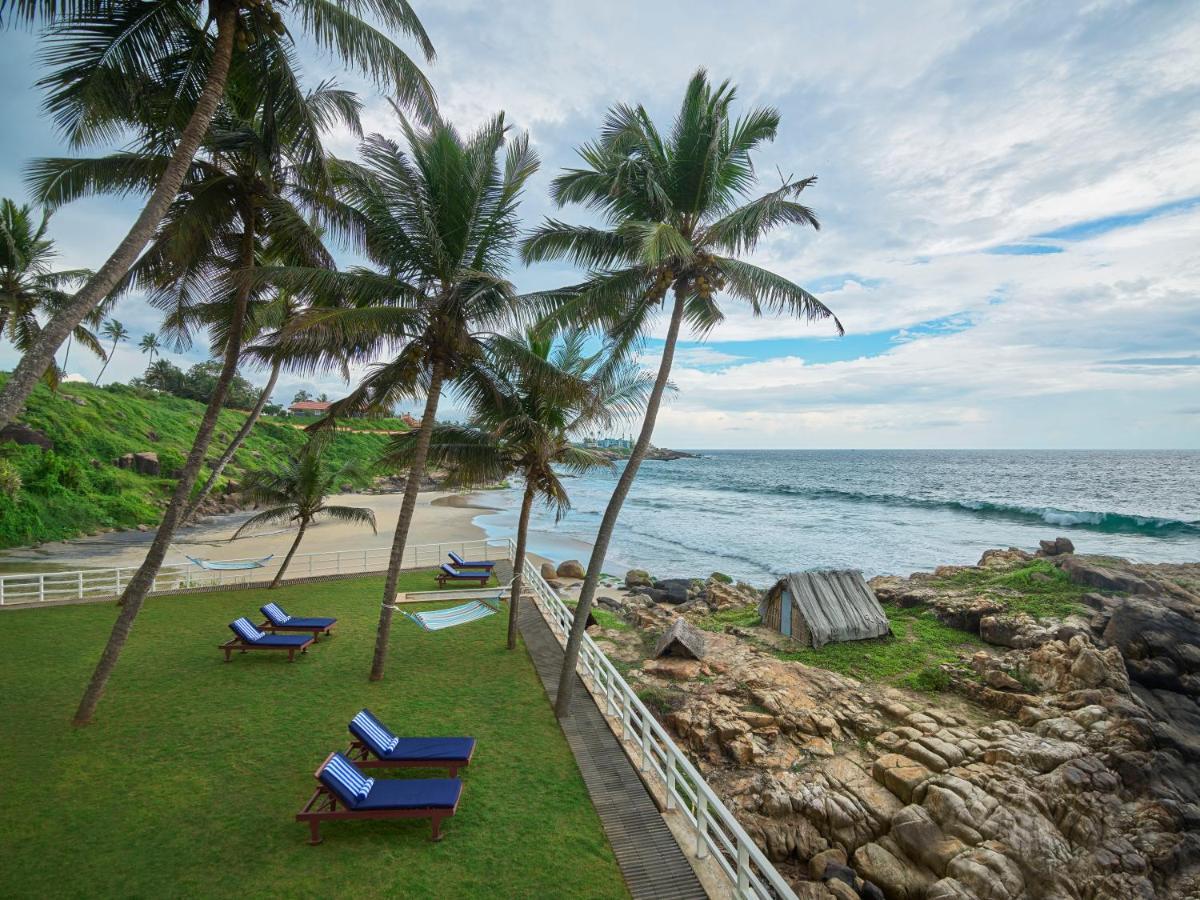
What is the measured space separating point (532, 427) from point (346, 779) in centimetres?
608

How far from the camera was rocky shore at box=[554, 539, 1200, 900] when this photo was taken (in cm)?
641

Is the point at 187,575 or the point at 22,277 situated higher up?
the point at 22,277

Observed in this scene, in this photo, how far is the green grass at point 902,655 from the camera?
1152 centimetres

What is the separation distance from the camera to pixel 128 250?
5539mm

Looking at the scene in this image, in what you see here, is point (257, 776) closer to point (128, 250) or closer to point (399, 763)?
point (399, 763)

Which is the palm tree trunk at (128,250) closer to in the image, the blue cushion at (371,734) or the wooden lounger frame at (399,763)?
the blue cushion at (371,734)

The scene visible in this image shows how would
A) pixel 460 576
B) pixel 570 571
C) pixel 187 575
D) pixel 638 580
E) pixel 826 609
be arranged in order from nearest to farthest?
pixel 826 609 < pixel 460 576 < pixel 187 575 < pixel 570 571 < pixel 638 580

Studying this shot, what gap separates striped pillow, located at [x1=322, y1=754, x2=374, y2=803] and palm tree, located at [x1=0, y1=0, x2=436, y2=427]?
4.18 metres

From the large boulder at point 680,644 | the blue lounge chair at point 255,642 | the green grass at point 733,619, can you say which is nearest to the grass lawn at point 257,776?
the blue lounge chair at point 255,642

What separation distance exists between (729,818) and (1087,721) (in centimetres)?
824

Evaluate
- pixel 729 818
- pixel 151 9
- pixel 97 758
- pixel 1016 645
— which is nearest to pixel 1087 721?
pixel 1016 645

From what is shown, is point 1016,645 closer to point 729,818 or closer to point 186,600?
point 729,818

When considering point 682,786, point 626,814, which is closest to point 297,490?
point 682,786

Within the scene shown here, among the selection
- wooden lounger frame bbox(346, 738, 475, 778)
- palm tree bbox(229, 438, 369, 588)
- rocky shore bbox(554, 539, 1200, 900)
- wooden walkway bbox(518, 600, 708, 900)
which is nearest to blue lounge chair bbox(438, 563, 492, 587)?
palm tree bbox(229, 438, 369, 588)
